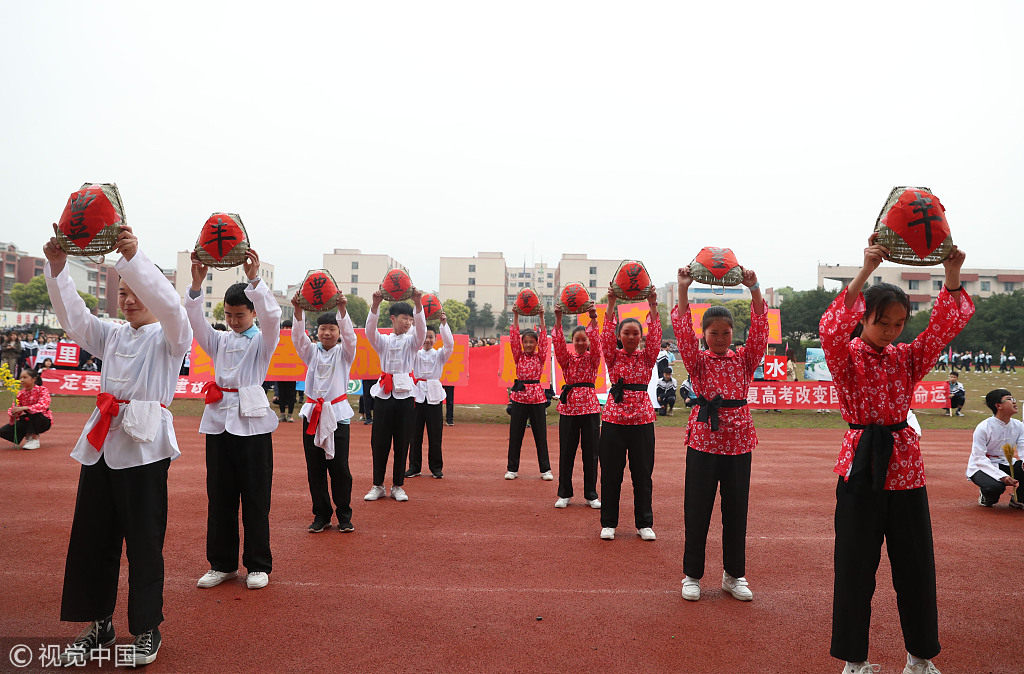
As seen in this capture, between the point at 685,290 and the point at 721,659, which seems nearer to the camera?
the point at 721,659

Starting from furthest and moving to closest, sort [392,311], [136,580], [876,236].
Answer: [392,311]
[136,580]
[876,236]

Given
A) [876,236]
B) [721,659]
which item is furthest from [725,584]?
[876,236]

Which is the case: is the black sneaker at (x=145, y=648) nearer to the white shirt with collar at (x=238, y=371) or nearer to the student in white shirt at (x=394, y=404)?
the white shirt with collar at (x=238, y=371)

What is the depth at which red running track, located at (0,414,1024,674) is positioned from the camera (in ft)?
11.7

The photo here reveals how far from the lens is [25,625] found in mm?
3803

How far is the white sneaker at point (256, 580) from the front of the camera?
446 cm

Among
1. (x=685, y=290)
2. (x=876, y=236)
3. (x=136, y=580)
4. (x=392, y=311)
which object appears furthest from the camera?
(x=392, y=311)

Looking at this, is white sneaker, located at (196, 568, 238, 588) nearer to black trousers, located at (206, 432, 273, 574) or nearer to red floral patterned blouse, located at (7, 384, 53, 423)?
black trousers, located at (206, 432, 273, 574)

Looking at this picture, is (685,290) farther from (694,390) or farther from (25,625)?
(25,625)

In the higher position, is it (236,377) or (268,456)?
(236,377)

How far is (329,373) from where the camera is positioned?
5.90 meters

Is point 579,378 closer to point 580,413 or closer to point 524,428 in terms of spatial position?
point 580,413

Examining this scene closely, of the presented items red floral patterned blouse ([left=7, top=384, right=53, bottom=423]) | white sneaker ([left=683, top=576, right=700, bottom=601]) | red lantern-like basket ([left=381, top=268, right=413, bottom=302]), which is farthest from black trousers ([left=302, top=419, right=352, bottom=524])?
red floral patterned blouse ([left=7, top=384, right=53, bottom=423])

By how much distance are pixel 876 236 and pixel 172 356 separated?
379cm
